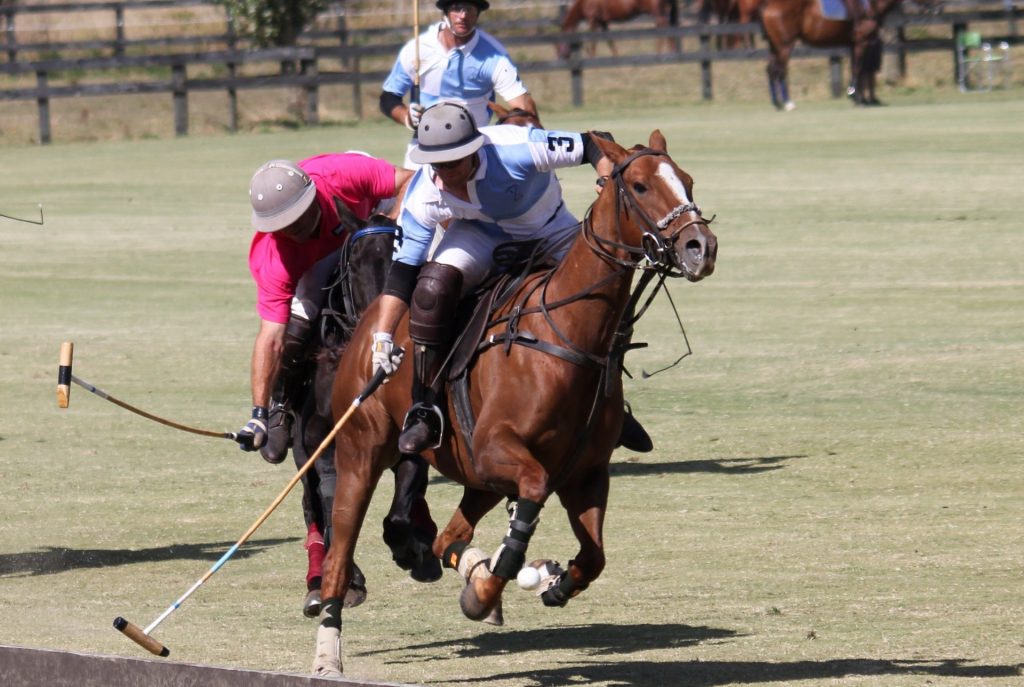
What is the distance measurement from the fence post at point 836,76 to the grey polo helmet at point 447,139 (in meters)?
28.8

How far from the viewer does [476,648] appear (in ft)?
26.7

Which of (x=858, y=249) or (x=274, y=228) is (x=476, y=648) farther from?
(x=858, y=249)

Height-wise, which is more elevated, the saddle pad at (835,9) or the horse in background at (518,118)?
the horse in background at (518,118)

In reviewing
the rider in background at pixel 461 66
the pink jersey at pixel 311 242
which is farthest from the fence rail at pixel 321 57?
the pink jersey at pixel 311 242

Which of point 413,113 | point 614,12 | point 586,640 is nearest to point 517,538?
point 586,640

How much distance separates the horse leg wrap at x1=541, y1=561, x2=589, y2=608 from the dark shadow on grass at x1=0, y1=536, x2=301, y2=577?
2902 mm

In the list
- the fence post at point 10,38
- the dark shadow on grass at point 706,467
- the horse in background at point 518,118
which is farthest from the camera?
the fence post at point 10,38

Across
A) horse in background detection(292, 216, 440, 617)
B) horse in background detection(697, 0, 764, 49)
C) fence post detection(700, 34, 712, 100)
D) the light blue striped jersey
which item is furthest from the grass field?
horse in background detection(697, 0, 764, 49)

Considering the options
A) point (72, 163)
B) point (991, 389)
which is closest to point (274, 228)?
point (991, 389)

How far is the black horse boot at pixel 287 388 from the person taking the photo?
29.7 feet

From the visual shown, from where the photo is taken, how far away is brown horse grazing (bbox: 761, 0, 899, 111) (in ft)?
108

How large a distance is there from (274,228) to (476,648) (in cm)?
203

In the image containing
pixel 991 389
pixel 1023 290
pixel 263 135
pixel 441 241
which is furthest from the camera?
pixel 263 135

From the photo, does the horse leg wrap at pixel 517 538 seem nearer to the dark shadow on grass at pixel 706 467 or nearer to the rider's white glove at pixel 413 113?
the rider's white glove at pixel 413 113
